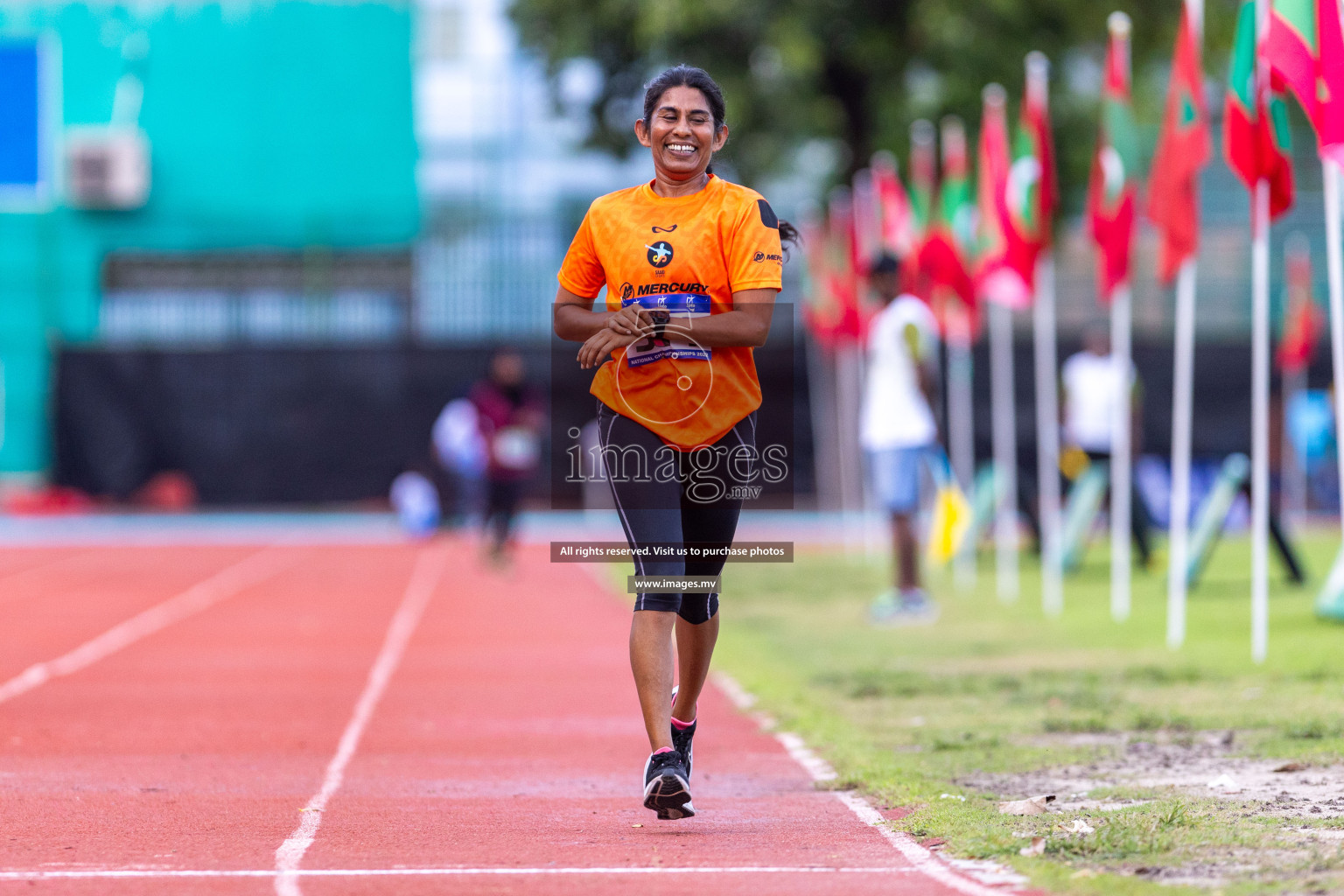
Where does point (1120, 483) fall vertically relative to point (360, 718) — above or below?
above

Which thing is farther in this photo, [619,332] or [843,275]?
[843,275]

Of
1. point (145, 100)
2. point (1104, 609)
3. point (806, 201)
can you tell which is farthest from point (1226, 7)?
point (145, 100)

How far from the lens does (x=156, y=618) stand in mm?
14102

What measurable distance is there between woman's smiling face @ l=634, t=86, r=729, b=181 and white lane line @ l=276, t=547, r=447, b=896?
2.19m

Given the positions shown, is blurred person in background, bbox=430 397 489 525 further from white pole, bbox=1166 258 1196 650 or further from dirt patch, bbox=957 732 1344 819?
dirt patch, bbox=957 732 1344 819

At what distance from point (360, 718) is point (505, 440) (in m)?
9.33

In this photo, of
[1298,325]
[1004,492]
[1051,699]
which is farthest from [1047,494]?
[1298,325]

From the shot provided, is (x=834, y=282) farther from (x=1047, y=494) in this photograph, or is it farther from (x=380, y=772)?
(x=380, y=772)

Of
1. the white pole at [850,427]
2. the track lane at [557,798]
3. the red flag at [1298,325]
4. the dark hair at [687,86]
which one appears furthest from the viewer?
the red flag at [1298,325]

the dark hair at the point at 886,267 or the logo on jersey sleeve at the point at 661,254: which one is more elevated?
the dark hair at the point at 886,267

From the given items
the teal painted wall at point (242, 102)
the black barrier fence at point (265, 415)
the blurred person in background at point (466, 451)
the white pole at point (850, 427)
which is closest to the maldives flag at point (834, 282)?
the white pole at point (850, 427)

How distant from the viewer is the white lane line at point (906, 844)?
4676 mm

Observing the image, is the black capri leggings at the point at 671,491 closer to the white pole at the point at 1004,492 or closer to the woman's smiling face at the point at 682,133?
the woman's smiling face at the point at 682,133

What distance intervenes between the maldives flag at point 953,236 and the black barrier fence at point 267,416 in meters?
12.2
